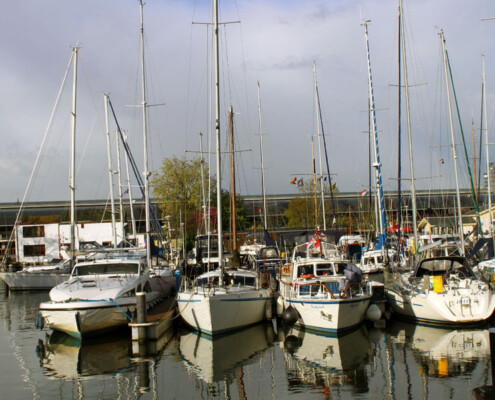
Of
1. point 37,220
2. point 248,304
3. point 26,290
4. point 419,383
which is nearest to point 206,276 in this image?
point 248,304

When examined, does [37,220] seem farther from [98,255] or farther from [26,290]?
[98,255]

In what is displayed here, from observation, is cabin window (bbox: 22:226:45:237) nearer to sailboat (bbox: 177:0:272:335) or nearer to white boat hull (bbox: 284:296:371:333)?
sailboat (bbox: 177:0:272:335)

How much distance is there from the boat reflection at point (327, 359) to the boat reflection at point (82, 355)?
17.2ft

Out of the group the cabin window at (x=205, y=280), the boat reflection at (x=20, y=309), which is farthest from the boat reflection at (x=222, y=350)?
the boat reflection at (x=20, y=309)

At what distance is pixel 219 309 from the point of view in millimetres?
19609

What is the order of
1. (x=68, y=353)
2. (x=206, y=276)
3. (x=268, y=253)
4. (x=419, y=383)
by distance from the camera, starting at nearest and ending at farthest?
(x=419, y=383) < (x=68, y=353) < (x=206, y=276) < (x=268, y=253)

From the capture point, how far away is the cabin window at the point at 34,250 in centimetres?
6019

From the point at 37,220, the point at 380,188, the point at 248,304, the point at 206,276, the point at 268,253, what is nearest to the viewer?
the point at 248,304

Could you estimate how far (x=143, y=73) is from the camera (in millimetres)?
28453

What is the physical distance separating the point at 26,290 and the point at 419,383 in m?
35.9

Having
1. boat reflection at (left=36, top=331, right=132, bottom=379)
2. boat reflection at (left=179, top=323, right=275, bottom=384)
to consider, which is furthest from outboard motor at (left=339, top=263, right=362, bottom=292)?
boat reflection at (left=36, top=331, right=132, bottom=379)

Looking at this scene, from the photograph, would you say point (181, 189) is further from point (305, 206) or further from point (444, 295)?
point (444, 295)

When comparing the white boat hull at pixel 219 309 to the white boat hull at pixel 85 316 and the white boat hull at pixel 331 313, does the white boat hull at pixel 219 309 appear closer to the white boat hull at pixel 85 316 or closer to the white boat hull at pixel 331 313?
the white boat hull at pixel 331 313

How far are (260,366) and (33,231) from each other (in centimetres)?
5030
